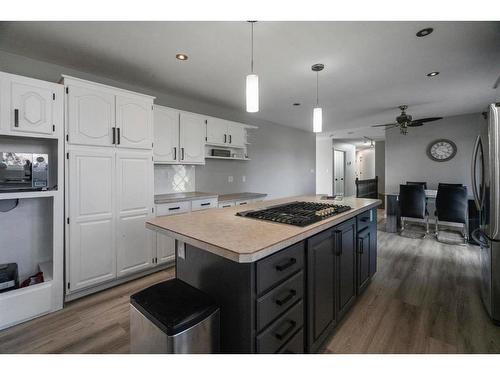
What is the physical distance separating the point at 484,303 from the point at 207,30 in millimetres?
3413

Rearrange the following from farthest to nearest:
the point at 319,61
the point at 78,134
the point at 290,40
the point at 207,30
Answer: the point at 319,61, the point at 78,134, the point at 290,40, the point at 207,30

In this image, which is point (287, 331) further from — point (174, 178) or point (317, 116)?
point (174, 178)

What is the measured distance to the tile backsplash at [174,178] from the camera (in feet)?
11.4

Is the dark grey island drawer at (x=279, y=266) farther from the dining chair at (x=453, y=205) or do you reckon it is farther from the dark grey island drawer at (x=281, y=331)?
the dining chair at (x=453, y=205)

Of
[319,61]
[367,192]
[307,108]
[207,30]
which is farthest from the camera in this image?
[367,192]

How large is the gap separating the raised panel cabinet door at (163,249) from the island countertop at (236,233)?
1.33 meters

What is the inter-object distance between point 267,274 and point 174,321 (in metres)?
0.46

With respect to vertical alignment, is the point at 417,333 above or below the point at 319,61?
below

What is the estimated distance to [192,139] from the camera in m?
3.51

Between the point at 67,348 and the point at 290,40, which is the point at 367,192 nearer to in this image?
the point at 290,40

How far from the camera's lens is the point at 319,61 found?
8.22 ft
